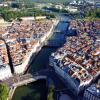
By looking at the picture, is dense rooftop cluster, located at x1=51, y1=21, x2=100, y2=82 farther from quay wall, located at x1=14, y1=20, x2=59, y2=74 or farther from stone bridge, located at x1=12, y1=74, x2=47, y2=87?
quay wall, located at x1=14, y1=20, x2=59, y2=74

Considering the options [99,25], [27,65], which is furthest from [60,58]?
[99,25]

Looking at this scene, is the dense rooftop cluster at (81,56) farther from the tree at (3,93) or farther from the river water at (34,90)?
the tree at (3,93)

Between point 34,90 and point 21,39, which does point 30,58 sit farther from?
point 21,39

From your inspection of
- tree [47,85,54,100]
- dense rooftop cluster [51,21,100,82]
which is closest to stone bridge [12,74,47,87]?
dense rooftop cluster [51,21,100,82]

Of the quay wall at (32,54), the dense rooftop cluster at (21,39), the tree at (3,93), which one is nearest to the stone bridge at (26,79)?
the quay wall at (32,54)

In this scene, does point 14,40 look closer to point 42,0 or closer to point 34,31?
point 34,31

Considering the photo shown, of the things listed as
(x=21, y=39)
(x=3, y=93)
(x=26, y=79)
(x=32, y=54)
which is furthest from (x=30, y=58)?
(x=3, y=93)
